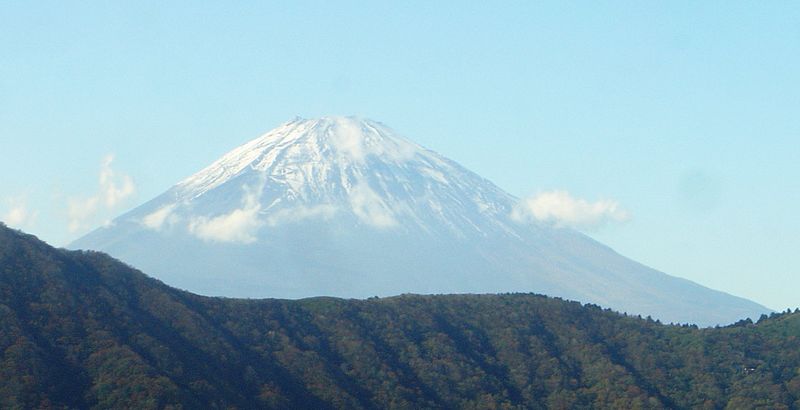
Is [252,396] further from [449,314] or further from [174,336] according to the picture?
[449,314]

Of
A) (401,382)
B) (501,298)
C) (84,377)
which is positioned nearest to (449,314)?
(501,298)

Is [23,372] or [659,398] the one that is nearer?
[23,372]

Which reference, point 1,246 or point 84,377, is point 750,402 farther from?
point 1,246

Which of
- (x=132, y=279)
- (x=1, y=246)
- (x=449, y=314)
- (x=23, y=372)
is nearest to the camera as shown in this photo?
(x=23, y=372)

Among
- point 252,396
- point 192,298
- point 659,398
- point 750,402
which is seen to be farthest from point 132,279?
point 750,402

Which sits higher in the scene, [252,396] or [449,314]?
[449,314]

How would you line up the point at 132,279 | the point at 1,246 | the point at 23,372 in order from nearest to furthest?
the point at 23,372, the point at 1,246, the point at 132,279

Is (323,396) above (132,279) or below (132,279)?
below
